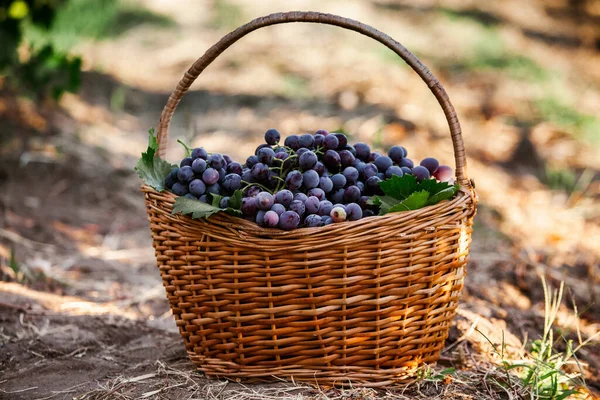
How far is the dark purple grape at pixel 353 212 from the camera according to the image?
5.28 ft

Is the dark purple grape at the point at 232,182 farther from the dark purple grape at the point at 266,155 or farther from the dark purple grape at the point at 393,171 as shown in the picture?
the dark purple grape at the point at 393,171

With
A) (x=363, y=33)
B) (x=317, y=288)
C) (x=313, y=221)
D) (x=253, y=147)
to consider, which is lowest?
(x=253, y=147)

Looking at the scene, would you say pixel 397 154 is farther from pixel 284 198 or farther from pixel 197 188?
pixel 197 188

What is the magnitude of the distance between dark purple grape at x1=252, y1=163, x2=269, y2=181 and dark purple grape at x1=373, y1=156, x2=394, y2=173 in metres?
0.37

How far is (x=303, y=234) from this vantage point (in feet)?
5.04

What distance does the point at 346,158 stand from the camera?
181cm

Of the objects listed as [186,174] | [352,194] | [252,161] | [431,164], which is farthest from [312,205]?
[431,164]

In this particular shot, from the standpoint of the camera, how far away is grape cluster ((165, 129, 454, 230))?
5.23 ft

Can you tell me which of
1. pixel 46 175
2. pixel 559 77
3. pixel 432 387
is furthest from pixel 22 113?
pixel 559 77

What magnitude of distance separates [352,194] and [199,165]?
430mm

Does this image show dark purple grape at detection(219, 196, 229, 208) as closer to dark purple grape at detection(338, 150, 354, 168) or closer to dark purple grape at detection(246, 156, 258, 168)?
dark purple grape at detection(246, 156, 258, 168)

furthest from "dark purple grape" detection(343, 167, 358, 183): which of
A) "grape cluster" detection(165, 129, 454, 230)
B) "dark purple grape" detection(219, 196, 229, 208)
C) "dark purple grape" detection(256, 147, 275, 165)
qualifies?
"dark purple grape" detection(219, 196, 229, 208)

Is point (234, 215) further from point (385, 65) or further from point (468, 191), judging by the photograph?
point (385, 65)

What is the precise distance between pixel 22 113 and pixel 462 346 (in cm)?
378
